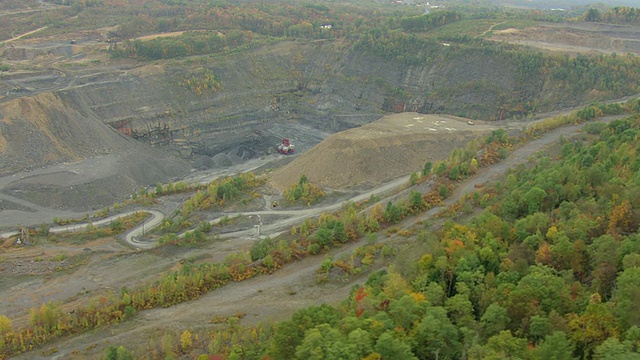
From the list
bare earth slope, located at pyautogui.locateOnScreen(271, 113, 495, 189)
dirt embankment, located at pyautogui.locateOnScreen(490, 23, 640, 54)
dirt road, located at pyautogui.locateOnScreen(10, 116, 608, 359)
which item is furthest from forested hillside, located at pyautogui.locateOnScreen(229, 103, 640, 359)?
dirt embankment, located at pyautogui.locateOnScreen(490, 23, 640, 54)

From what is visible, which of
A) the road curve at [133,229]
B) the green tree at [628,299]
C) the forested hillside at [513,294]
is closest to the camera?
the green tree at [628,299]

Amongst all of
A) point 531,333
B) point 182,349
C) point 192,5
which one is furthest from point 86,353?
point 192,5

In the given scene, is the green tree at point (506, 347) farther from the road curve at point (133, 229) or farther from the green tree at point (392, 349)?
the road curve at point (133, 229)

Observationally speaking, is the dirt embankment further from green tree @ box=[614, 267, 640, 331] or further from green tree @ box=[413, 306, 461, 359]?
green tree @ box=[413, 306, 461, 359]

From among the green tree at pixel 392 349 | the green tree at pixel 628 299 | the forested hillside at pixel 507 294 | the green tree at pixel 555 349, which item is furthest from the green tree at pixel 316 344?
the green tree at pixel 628 299

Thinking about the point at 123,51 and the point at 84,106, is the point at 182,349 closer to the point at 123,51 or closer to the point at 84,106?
the point at 84,106

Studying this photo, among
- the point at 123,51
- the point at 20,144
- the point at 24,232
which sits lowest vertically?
the point at 24,232

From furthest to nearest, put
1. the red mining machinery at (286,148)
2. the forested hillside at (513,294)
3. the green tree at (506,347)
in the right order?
the red mining machinery at (286,148), the forested hillside at (513,294), the green tree at (506,347)
